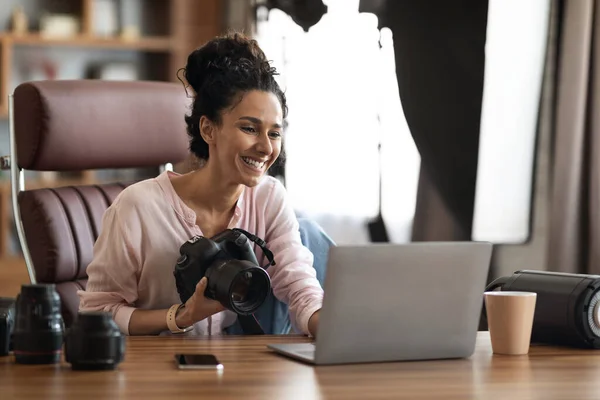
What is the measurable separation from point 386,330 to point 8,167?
1371 mm

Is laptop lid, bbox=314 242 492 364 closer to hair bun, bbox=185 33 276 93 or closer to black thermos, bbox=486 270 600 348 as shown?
black thermos, bbox=486 270 600 348

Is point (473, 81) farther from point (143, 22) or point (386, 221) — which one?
point (143, 22)

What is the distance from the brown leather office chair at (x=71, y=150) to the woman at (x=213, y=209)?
0.28 metres

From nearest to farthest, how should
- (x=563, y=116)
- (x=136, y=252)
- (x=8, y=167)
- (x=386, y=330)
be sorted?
(x=386, y=330) < (x=136, y=252) < (x=8, y=167) < (x=563, y=116)

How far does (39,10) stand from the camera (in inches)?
169

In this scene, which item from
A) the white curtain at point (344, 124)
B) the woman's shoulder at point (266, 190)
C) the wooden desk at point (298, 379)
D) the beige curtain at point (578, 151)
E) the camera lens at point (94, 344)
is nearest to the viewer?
the wooden desk at point (298, 379)

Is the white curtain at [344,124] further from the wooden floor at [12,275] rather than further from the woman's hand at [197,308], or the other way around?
the woman's hand at [197,308]

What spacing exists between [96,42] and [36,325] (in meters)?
2.94

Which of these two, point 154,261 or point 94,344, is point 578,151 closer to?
point 154,261

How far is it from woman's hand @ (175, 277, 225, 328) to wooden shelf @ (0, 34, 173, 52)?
253 cm

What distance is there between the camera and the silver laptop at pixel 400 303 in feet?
4.75

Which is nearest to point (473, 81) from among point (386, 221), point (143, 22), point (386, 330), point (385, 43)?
point (385, 43)

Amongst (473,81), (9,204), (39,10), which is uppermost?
(39,10)

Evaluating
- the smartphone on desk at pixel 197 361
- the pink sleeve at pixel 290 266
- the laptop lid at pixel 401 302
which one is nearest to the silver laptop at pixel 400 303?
the laptop lid at pixel 401 302
